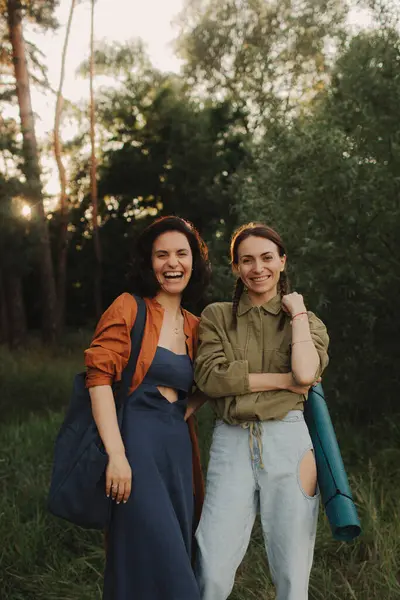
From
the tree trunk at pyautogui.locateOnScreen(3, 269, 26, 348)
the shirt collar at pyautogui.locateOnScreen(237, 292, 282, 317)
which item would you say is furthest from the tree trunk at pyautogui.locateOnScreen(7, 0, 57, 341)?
the shirt collar at pyautogui.locateOnScreen(237, 292, 282, 317)

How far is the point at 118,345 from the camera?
2652 millimetres

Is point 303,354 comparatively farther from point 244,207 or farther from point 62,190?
point 62,190

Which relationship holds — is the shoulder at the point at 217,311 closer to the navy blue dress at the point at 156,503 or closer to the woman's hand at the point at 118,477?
the navy blue dress at the point at 156,503

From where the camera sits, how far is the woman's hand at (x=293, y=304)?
8.65ft

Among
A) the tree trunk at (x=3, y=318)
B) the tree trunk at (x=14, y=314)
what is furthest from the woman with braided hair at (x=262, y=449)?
the tree trunk at (x=3, y=318)

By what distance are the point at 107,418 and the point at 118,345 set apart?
11.6 inches

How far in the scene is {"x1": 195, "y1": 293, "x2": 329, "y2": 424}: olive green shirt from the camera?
2.57 metres

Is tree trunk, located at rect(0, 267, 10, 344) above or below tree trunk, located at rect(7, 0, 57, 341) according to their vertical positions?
below

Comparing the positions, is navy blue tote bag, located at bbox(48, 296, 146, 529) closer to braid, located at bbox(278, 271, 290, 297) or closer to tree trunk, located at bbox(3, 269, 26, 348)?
braid, located at bbox(278, 271, 290, 297)

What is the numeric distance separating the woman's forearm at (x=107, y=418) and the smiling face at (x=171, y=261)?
0.52 metres

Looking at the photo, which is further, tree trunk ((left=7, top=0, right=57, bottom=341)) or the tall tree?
the tall tree

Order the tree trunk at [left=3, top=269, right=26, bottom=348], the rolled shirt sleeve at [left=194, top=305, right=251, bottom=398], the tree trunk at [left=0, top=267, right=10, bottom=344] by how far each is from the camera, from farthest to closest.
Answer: the tree trunk at [left=0, top=267, right=10, bottom=344] < the tree trunk at [left=3, top=269, right=26, bottom=348] < the rolled shirt sleeve at [left=194, top=305, right=251, bottom=398]

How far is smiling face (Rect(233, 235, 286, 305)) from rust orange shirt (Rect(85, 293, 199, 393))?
0.39 meters

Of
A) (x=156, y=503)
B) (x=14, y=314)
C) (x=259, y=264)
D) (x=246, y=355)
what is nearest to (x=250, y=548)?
(x=156, y=503)
